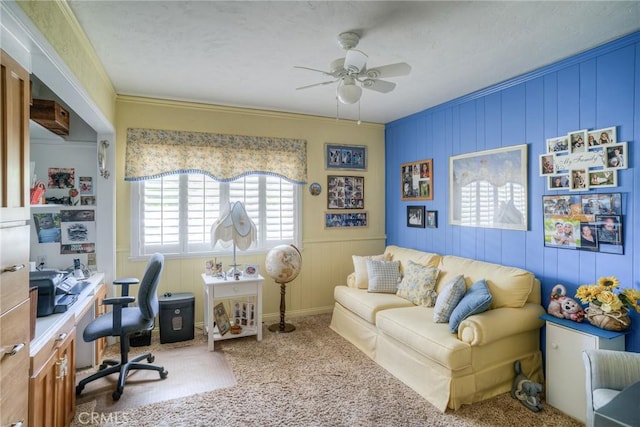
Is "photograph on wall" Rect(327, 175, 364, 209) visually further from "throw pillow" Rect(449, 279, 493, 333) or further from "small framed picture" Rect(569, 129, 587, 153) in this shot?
"small framed picture" Rect(569, 129, 587, 153)

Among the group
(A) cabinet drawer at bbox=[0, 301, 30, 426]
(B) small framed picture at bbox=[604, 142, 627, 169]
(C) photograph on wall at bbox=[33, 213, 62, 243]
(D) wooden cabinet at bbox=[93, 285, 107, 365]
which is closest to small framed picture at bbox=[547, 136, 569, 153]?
(B) small framed picture at bbox=[604, 142, 627, 169]

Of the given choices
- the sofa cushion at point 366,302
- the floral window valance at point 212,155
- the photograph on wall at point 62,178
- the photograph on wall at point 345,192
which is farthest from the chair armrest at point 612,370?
the photograph on wall at point 62,178

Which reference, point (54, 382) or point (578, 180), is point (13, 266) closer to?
point (54, 382)

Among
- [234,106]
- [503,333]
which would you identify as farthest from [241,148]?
[503,333]

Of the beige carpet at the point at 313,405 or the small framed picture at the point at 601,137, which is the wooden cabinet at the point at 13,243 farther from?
the small framed picture at the point at 601,137

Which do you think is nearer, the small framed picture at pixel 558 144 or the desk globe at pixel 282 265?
the small framed picture at pixel 558 144

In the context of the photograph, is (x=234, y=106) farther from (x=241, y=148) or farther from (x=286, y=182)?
(x=286, y=182)

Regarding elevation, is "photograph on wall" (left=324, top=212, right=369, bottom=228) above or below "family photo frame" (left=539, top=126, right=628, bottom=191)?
below

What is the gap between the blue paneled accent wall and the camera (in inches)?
95.3

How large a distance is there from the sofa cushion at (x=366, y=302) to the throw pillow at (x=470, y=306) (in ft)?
2.41

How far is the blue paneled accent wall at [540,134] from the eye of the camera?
2422mm

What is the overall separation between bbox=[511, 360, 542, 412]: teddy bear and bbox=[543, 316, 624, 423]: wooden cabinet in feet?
0.42

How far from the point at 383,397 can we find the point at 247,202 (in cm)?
266

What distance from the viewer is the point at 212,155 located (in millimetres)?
4039
